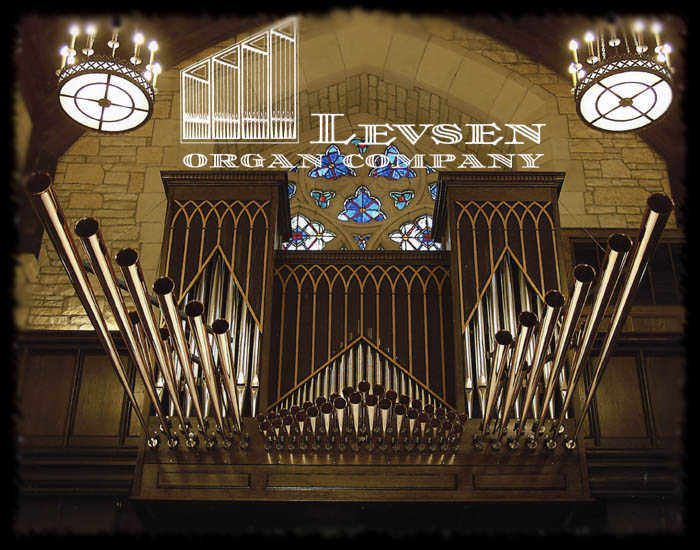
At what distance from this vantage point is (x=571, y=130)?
13.6 meters

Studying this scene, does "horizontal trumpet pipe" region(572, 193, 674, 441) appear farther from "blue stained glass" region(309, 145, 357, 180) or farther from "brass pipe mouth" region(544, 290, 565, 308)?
"blue stained glass" region(309, 145, 357, 180)

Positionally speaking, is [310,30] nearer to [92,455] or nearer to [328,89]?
[328,89]

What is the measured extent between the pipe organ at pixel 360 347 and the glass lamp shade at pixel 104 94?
3.64ft

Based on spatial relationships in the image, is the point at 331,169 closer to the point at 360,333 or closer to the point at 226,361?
the point at 360,333

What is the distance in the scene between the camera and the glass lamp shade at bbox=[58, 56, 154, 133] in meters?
9.36

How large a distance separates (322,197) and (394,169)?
146 centimetres

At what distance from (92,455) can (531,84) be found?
9130 mm

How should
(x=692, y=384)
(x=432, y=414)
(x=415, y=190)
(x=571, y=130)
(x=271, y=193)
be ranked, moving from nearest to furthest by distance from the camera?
(x=692, y=384)
(x=432, y=414)
(x=271, y=193)
(x=571, y=130)
(x=415, y=190)

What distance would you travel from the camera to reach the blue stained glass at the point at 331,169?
14.9 meters

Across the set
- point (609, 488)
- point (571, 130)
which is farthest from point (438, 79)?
point (609, 488)

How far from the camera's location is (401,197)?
1461 cm

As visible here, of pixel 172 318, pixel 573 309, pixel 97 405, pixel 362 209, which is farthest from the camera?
pixel 362 209

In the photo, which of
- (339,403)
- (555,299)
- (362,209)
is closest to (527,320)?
(555,299)

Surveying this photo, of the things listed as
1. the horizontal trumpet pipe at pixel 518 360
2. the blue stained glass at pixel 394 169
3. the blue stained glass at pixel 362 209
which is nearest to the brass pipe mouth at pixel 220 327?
the horizontal trumpet pipe at pixel 518 360
